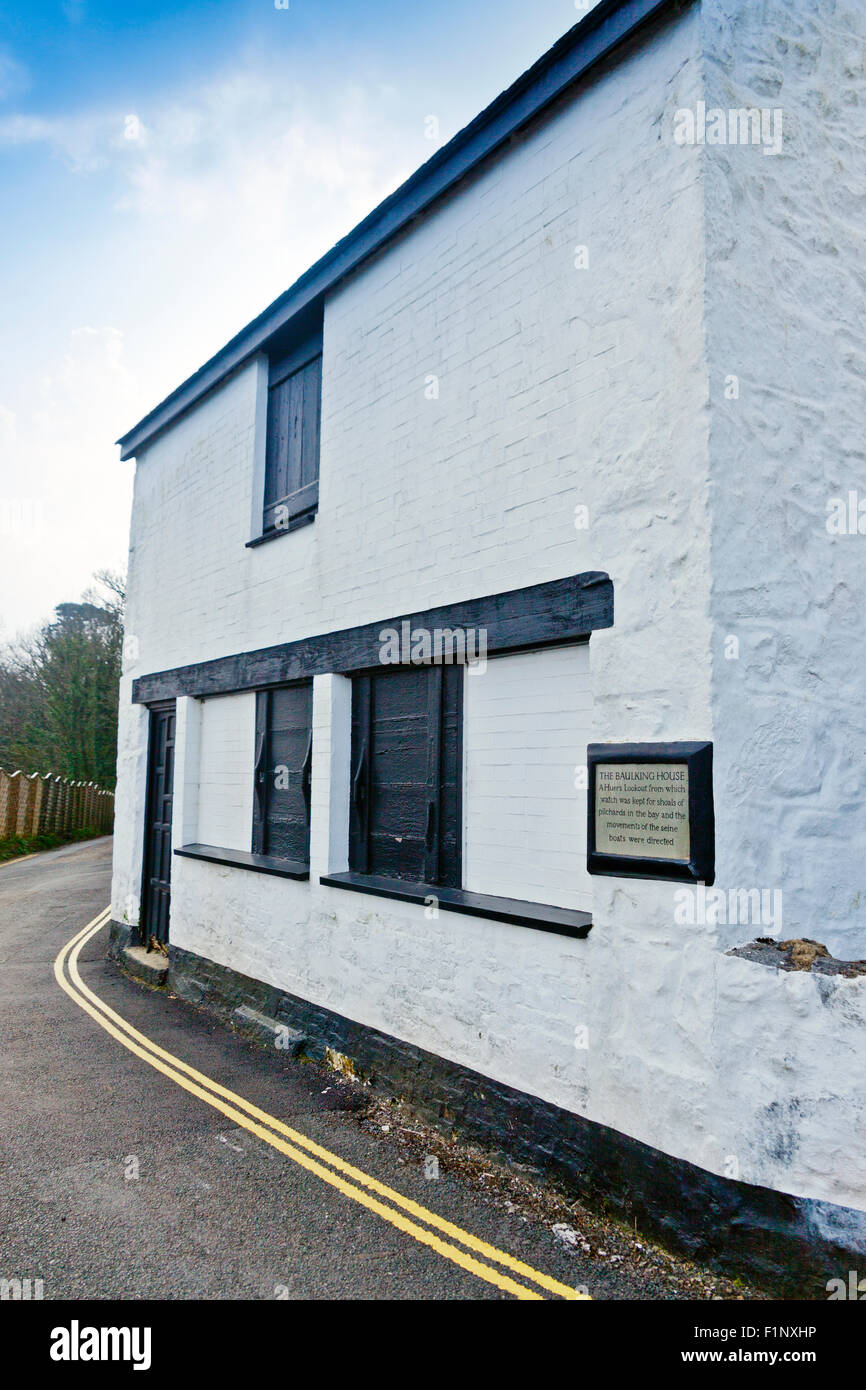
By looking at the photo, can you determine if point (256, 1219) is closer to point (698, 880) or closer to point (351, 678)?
point (698, 880)

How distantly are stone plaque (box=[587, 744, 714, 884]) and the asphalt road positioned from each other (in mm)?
1955

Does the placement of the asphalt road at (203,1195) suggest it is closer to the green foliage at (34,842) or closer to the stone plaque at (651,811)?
the stone plaque at (651,811)

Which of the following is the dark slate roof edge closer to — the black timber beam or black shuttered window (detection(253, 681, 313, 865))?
the black timber beam

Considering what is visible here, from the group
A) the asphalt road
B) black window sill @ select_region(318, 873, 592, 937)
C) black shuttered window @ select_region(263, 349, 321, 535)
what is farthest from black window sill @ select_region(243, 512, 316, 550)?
the asphalt road

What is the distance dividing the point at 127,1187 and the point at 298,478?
6.20 meters

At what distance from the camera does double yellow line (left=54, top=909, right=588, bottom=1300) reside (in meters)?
3.92

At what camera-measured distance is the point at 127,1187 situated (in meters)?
4.80

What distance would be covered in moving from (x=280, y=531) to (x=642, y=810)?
4.98 m

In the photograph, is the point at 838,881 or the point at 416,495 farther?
the point at 416,495

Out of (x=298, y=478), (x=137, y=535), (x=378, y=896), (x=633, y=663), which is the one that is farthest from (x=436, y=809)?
(x=137, y=535)

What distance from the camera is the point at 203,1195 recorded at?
186 inches

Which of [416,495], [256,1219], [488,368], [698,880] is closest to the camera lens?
[698,880]

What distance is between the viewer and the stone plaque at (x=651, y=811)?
4160 millimetres

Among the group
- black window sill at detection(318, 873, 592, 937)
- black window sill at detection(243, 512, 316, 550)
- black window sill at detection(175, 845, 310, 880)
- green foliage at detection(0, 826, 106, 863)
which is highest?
black window sill at detection(243, 512, 316, 550)
